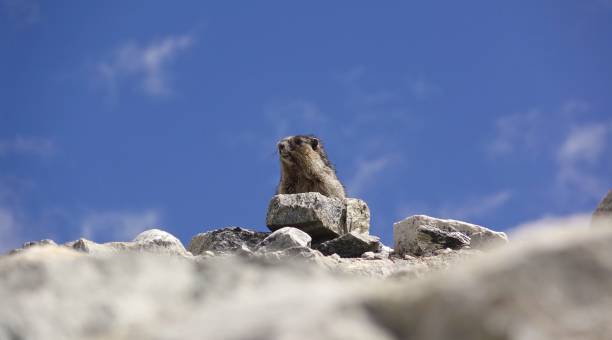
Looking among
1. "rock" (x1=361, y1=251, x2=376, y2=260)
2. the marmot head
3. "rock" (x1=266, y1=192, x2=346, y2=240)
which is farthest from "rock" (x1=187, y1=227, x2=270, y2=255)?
the marmot head

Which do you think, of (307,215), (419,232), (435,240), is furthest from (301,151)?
Result: (435,240)

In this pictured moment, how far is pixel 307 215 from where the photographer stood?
35.4 feet

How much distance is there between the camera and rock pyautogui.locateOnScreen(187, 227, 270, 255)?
32.3 feet

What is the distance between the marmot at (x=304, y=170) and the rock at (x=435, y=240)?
556cm

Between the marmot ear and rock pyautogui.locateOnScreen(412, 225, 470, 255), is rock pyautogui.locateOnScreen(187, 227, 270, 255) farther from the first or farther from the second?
the marmot ear

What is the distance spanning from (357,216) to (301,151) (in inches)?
151

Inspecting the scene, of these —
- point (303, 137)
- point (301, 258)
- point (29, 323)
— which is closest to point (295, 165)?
point (303, 137)

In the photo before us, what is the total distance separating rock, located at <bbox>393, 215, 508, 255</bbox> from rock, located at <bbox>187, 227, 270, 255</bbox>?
1.63 m

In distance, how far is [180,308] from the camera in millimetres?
2488

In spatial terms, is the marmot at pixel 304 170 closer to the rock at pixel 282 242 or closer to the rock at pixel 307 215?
the rock at pixel 307 215

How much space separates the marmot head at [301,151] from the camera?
15.4 meters

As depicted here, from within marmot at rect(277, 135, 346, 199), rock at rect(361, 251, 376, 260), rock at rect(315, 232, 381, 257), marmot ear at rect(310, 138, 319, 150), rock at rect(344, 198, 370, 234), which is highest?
marmot ear at rect(310, 138, 319, 150)

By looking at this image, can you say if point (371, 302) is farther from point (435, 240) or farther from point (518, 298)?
point (435, 240)

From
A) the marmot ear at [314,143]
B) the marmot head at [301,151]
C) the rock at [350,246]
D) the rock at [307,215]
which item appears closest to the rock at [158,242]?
the rock at [350,246]
